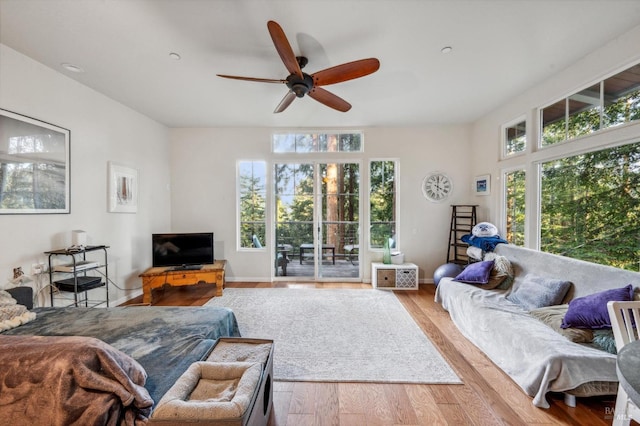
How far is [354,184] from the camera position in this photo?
490cm

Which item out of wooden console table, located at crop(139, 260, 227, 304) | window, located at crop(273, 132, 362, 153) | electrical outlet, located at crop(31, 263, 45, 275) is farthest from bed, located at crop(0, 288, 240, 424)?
window, located at crop(273, 132, 362, 153)

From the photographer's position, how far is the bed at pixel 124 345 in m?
1.02

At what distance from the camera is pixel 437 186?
188 inches

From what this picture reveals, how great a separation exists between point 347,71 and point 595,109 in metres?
2.65

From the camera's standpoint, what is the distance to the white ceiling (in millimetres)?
1969

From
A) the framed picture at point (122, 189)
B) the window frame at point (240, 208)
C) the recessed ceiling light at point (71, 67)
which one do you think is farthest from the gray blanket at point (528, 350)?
the recessed ceiling light at point (71, 67)

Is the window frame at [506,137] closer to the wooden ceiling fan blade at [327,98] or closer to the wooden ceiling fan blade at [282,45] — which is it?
the wooden ceiling fan blade at [327,98]

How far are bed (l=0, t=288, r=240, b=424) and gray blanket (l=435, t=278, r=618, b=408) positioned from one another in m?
2.36

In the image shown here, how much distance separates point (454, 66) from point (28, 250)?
16.0 feet

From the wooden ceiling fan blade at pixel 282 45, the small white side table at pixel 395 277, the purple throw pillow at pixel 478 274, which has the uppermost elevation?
the wooden ceiling fan blade at pixel 282 45

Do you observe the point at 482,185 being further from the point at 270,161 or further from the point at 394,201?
the point at 270,161

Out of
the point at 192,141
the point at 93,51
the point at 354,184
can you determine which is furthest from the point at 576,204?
the point at 192,141

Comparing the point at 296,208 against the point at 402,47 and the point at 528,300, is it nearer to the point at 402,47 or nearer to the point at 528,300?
the point at 402,47

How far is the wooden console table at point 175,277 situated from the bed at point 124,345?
1.52 m
